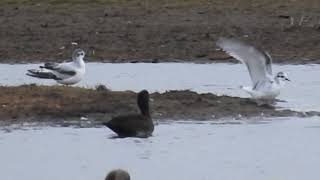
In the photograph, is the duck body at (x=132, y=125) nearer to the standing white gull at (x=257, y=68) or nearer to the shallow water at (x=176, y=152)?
the shallow water at (x=176, y=152)

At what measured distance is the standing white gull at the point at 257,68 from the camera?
18953 millimetres

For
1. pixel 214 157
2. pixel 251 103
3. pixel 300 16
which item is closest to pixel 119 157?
pixel 214 157

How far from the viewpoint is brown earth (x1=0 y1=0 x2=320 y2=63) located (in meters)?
26.9

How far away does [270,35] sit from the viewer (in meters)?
29.2

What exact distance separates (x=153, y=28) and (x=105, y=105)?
1231 centimetres

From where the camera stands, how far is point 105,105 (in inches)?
725

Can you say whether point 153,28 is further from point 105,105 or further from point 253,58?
point 105,105

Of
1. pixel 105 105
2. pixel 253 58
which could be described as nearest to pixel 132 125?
pixel 105 105

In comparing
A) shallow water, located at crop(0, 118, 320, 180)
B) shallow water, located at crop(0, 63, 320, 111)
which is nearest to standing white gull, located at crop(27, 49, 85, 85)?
shallow water, located at crop(0, 63, 320, 111)

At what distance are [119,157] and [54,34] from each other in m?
15.4

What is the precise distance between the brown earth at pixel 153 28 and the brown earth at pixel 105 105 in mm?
6702

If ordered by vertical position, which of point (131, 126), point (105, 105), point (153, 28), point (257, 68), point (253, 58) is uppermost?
point (253, 58)

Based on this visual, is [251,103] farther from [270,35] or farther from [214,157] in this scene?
[270,35]

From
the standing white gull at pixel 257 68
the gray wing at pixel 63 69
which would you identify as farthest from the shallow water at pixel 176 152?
the gray wing at pixel 63 69
